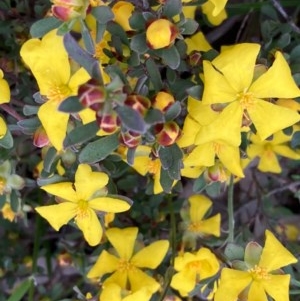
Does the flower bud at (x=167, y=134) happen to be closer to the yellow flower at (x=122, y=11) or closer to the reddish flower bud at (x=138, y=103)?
the reddish flower bud at (x=138, y=103)

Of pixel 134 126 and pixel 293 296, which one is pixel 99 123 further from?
pixel 293 296

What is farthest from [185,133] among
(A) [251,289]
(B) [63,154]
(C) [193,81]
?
(A) [251,289]

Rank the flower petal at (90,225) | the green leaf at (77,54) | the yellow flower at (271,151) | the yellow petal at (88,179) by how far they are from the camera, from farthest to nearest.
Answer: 1. the yellow flower at (271,151)
2. the flower petal at (90,225)
3. the yellow petal at (88,179)
4. the green leaf at (77,54)

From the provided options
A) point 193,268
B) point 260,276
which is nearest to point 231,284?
point 260,276

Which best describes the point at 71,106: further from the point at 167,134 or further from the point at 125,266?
the point at 125,266

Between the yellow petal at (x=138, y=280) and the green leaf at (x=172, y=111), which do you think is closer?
the green leaf at (x=172, y=111)

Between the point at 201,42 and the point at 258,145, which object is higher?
the point at 201,42

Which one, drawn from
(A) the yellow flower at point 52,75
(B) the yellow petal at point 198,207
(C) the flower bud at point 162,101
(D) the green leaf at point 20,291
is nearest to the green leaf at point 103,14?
(A) the yellow flower at point 52,75
